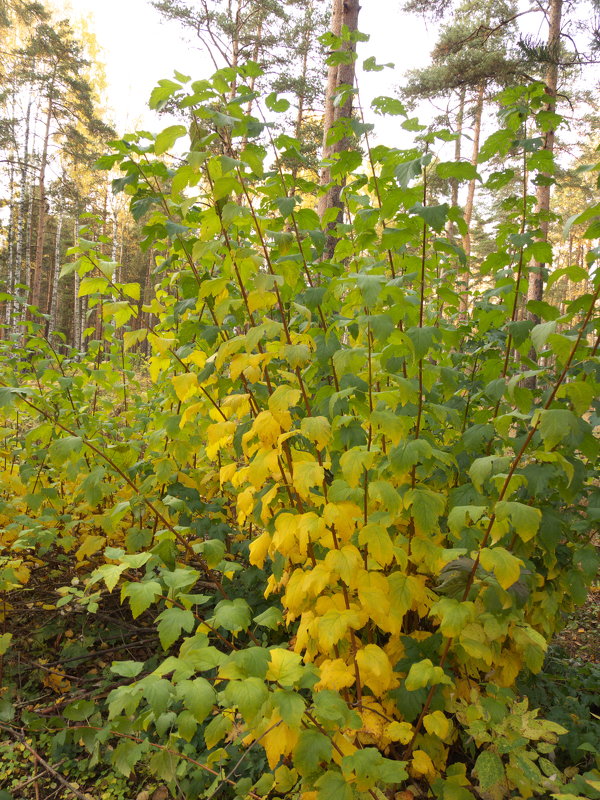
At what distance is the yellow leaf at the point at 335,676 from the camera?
153cm

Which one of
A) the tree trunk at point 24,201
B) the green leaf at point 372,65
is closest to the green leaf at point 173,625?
the green leaf at point 372,65

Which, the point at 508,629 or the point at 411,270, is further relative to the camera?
the point at 411,270

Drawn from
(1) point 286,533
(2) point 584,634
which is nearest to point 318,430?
(1) point 286,533

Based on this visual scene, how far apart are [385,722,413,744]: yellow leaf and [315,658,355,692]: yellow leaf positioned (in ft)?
0.77

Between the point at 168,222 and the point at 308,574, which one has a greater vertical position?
the point at 168,222

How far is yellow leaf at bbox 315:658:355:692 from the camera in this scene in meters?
1.53

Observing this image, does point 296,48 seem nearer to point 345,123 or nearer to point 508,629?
point 345,123

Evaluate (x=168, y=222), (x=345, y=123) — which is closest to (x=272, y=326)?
(x=168, y=222)

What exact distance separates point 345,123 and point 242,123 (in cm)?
54

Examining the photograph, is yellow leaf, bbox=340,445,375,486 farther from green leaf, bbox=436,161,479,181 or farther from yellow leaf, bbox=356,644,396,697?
green leaf, bbox=436,161,479,181

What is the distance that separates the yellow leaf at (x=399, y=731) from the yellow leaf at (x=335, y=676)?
0.23 meters

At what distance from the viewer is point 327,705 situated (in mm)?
1220

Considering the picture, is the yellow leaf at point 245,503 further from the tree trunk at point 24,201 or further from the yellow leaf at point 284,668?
the tree trunk at point 24,201

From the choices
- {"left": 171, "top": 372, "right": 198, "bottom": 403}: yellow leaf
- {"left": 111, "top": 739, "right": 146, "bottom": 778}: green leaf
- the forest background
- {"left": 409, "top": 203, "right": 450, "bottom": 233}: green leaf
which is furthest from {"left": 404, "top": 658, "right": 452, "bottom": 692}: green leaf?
{"left": 409, "top": 203, "right": 450, "bottom": 233}: green leaf
